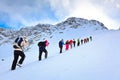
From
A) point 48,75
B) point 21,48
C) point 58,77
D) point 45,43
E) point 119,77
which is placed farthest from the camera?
point 45,43

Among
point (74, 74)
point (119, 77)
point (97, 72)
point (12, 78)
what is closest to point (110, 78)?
point (119, 77)

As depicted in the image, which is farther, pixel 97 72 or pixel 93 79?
pixel 97 72

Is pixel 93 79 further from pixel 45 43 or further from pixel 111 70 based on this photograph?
pixel 45 43

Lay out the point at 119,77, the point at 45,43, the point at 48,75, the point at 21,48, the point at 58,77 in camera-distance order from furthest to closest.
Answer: the point at 45,43 < the point at 21,48 < the point at 48,75 < the point at 58,77 < the point at 119,77

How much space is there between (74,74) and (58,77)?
0.64 metres

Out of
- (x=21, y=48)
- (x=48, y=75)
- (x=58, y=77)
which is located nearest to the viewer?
(x=58, y=77)

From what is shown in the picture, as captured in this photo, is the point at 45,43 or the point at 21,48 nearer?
the point at 21,48

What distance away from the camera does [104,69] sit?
8531 mm

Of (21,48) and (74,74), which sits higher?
(21,48)

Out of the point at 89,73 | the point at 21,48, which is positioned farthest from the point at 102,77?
the point at 21,48

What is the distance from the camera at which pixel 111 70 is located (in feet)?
27.0

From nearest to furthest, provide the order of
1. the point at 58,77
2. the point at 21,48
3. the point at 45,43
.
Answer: the point at 58,77
the point at 21,48
the point at 45,43

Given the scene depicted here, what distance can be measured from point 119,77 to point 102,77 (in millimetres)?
557

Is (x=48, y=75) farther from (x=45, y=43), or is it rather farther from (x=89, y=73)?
(x=45, y=43)
